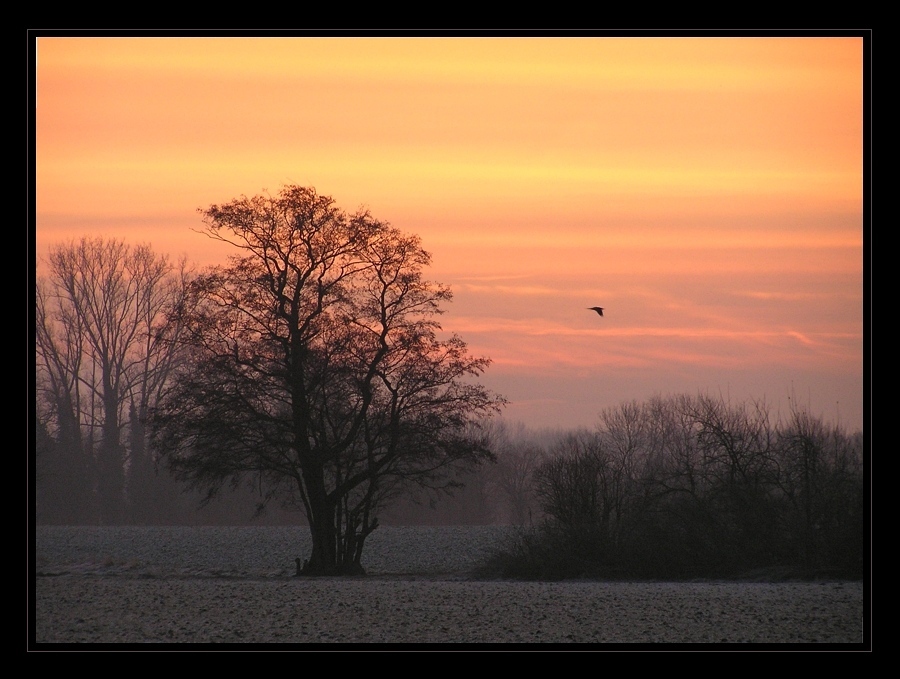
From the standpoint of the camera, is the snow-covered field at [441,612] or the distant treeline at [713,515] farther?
the distant treeline at [713,515]

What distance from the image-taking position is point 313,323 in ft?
88.7

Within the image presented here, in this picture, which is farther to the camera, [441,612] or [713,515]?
[713,515]

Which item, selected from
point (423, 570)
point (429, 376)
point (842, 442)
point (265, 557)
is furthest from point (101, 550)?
point (842, 442)

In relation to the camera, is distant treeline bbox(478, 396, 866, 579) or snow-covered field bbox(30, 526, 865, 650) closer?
snow-covered field bbox(30, 526, 865, 650)
